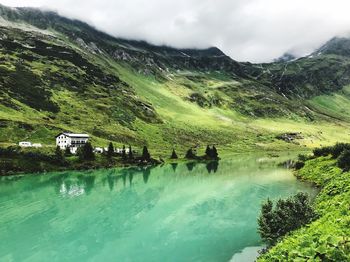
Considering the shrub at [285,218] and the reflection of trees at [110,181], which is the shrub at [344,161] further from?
the reflection of trees at [110,181]

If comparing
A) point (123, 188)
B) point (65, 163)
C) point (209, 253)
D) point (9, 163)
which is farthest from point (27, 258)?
point (65, 163)

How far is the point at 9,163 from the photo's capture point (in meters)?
143

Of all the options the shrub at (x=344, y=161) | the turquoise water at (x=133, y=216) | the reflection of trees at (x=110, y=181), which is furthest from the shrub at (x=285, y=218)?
the reflection of trees at (x=110, y=181)

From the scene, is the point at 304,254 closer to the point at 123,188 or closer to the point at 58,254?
the point at 58,254

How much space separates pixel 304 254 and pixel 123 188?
91.9 m

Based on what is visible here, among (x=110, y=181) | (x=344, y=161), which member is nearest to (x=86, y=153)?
(x=110, y=181)

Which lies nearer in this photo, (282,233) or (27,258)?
(282,233)

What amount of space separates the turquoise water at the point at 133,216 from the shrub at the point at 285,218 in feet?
14.6

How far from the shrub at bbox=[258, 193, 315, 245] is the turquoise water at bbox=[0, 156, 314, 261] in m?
4.46

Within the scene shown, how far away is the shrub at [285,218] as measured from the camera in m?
46.3

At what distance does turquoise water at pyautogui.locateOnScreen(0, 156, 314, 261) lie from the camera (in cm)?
5462

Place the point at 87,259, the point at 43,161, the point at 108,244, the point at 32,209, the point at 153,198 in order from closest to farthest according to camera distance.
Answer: the point at 87,259, the point at 108,244, the point at 32,209, the point at 153,198, the point at 43,161

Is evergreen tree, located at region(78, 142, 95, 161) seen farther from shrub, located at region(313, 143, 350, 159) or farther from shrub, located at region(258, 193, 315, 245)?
shrub, located at region(258, 193, 315, 245)

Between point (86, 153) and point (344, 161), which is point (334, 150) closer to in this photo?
point (344, 161)
